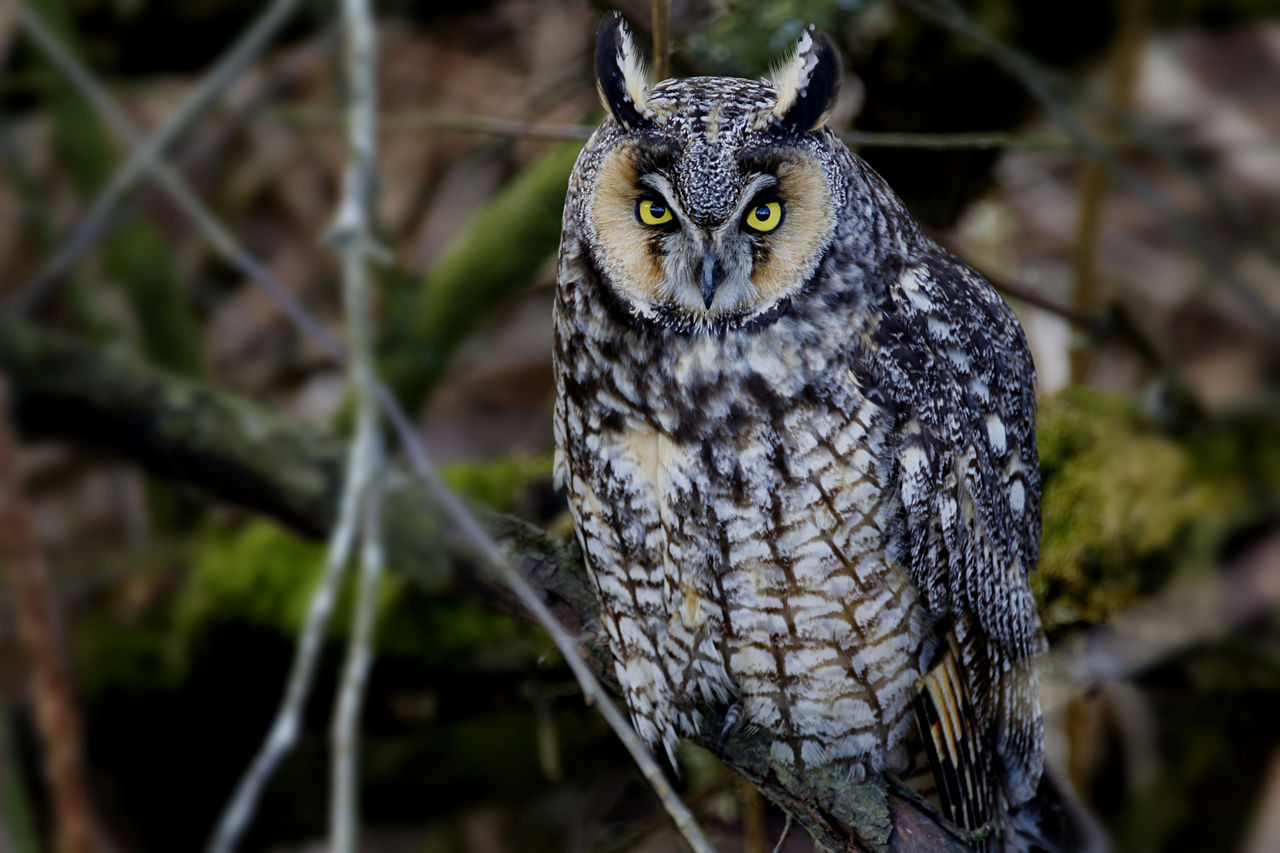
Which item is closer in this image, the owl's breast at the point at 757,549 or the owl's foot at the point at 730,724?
the owl's breast at the point at 757,549

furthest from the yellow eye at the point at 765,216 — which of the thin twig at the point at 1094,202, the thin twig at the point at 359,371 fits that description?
the thin twig at the point at 1094,202

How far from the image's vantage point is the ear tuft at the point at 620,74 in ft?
3.28

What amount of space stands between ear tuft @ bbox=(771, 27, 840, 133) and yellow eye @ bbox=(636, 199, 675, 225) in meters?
0.14

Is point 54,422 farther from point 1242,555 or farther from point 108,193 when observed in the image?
point 1242,555

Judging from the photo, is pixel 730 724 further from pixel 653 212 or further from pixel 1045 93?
pixel 1045 93

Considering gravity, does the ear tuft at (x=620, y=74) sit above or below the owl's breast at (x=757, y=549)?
above

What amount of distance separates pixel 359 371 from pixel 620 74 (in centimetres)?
35

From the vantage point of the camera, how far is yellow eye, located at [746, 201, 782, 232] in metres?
1.09

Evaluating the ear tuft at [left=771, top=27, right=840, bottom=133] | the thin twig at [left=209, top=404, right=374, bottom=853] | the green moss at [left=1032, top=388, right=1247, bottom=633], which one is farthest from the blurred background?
the thin twig at [left=209, top=404, right=374, bottom=853]

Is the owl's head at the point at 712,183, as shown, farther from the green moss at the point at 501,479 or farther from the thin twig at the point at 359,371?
the green moss at the point at 501,479

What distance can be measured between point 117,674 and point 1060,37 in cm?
317

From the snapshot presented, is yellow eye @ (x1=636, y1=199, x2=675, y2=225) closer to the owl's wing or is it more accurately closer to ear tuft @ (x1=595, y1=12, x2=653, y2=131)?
ear tuft @ (x1=595, y1=12, x2=653, y2=131)

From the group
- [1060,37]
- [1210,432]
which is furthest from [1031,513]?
[1060,37]

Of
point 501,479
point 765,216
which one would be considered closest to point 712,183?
point 765,216
